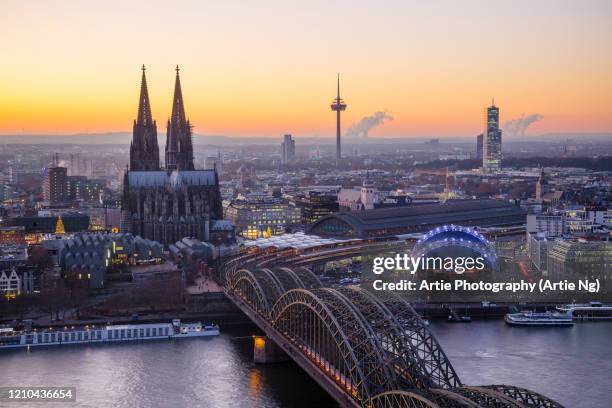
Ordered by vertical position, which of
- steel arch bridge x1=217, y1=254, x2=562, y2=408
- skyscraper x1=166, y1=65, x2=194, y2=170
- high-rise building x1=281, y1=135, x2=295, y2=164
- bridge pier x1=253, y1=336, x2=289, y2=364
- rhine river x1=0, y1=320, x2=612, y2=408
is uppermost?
skyscraper x1=166, y1=65, x2=194, y2=170

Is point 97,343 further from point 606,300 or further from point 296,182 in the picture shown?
point 296,182

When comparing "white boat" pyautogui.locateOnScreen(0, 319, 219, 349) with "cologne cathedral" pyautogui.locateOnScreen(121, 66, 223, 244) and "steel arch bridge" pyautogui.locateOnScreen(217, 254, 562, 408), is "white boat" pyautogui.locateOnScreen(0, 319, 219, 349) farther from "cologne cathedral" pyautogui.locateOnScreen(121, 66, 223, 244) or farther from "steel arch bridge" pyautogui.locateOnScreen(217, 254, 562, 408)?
"cologne cathedral" pyautogui.locateOnScreen(121, 66, 223, 244)

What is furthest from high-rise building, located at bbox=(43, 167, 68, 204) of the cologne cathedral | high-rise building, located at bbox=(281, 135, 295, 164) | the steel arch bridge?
high-rise building, located at bbox=(281, 135, 295, 164)

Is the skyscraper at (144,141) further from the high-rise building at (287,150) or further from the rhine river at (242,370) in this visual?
the high-rise building at (287,150)

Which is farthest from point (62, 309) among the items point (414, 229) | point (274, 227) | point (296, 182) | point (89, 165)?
point (89, 165)

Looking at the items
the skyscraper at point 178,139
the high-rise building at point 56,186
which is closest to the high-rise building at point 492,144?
the high-rise building at point 56,186

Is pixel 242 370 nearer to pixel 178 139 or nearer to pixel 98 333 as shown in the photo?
pixel 98 333

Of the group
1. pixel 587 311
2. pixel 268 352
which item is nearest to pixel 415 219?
pixel 587 311
